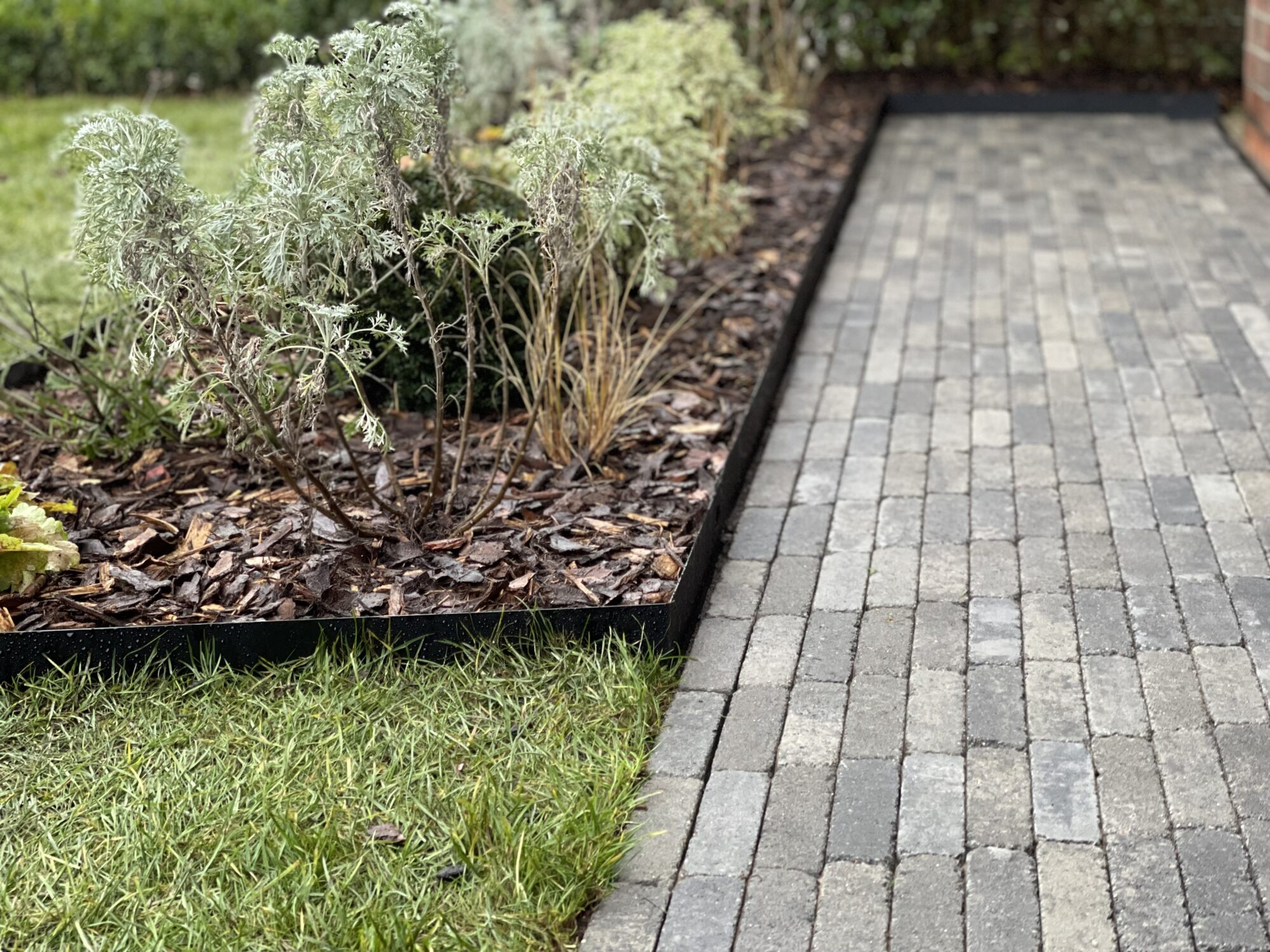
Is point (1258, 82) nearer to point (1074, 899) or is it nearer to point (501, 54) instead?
point (501, 54)

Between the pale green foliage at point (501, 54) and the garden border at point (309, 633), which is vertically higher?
the pale green foliage at point (501, 54)

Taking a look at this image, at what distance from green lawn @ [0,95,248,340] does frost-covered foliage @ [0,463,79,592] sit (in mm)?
1608

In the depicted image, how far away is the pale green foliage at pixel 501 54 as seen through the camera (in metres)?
7.39

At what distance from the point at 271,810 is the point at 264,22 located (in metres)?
9.19

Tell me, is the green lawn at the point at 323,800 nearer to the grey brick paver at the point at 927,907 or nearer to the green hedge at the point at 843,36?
the grey brick paver at the point at 927,907

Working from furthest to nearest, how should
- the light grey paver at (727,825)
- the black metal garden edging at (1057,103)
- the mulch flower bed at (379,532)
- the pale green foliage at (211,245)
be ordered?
the black metal garden edging at (1057,103)
the mulch flower bed at (379,532)
the pale green foliage at (211,245)
the light grey paver at (727,825)

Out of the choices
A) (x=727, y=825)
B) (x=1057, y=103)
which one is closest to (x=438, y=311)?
(x=727, y=825)

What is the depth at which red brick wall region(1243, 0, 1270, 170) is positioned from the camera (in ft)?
26.3

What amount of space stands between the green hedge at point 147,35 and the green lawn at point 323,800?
8339 millimetres

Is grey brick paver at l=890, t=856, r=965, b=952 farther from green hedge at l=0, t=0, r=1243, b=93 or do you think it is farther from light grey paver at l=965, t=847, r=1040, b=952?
green hedge at l=0, t=0, r=1243, b=93

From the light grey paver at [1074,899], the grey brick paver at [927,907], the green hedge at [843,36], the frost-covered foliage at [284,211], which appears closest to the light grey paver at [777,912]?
the grey brick paver at [927,907]

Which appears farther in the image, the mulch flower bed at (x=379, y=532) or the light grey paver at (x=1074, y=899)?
the mulch flower bed at (x=379, y=532)

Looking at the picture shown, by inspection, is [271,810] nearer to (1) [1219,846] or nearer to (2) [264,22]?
(1) [1219,846]

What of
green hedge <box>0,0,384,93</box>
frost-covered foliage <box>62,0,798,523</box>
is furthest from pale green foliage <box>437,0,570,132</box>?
frost-covered foliage <box>62,0,798,523</box>
